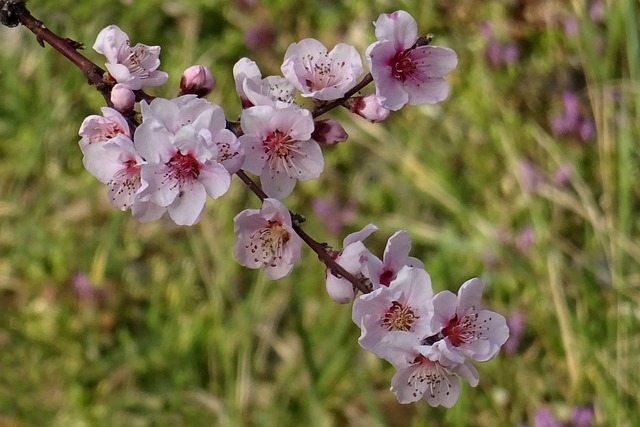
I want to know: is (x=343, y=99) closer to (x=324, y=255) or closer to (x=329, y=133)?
(x=329, y=133)

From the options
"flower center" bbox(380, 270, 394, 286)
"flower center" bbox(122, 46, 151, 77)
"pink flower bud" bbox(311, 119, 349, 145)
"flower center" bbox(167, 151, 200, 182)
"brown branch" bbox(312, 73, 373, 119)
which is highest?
"flower center" bbox(122, 46, 151, 77)

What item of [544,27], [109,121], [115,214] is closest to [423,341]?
[109,121]

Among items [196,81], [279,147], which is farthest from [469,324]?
[196,81]

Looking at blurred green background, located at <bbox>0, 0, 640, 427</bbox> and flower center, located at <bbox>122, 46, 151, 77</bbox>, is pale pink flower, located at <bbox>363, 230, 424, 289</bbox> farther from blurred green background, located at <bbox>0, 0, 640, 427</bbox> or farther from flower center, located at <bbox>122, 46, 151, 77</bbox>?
blurred green background, located at <bbox>0, 0, 640, 427</bbox>

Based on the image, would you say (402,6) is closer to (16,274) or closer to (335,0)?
(335,0)

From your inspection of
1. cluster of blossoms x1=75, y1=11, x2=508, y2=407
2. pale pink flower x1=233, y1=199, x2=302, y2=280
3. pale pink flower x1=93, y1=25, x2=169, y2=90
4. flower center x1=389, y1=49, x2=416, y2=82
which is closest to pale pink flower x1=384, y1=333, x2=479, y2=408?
cluster of blossoms x1=75, y1=11, x2=508, y2=407
